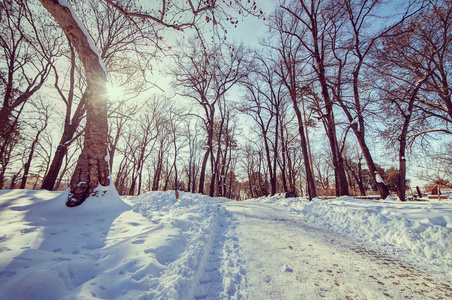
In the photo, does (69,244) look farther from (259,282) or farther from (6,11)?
(6,11)

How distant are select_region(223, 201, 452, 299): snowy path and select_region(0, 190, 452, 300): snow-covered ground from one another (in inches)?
0.5

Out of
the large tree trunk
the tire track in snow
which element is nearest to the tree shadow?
the large tree trunk

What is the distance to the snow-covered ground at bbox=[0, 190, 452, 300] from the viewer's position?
5.61 ft

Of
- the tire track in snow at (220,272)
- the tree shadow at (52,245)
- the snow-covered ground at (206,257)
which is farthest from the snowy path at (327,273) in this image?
the tree shadow at (52,245)

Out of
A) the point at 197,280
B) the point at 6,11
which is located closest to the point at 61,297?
the point at 197,280

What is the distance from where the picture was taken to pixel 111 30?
10.9 metres

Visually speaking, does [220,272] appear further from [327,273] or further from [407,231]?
[407,231]

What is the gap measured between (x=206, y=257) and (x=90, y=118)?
4.55 meters

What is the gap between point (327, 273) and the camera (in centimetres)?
231

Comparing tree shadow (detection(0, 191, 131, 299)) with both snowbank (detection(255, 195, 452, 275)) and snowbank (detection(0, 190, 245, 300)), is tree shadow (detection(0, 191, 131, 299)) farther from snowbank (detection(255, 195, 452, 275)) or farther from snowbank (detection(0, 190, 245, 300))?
Result: snowbank (detection(255, 195, 452, 275))

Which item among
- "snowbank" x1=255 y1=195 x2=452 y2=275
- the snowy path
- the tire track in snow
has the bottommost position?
the tire track in snow

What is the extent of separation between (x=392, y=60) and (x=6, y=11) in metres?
19.7

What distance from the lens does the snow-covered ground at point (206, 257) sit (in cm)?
171

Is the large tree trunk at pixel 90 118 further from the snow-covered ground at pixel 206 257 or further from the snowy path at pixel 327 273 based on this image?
the snowy path at pixel 327 273
